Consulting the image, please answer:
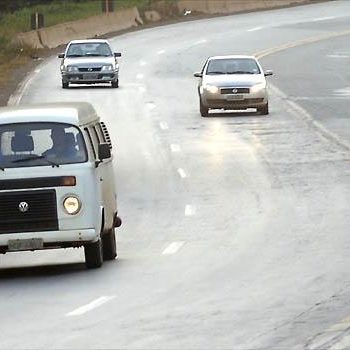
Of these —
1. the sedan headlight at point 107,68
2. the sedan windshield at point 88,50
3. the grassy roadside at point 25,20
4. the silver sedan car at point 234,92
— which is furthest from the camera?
the grassy roadside at point 25,20

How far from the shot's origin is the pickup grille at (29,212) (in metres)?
17.2

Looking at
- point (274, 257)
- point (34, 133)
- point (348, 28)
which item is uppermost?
point (34, 133)

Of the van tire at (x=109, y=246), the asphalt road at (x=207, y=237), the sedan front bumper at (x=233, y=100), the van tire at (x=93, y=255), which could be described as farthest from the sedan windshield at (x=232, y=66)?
the van tire at (x=93, y=255)

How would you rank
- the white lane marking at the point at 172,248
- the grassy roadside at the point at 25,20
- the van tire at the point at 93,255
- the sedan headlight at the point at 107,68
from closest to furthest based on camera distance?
the van tire at the point at 93,255 → the white lane marking at the point at 172,248 → the sedan headlight at the point at 107,68 → the grassy roadside at the point at 25,20

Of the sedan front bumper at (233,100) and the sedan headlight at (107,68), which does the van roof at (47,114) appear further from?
the sedan headlight at (107,68)

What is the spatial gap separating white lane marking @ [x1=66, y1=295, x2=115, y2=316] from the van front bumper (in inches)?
91.2

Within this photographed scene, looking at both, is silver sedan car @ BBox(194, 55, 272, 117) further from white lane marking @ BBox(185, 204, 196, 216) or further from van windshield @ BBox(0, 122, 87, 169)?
van windshield @ BBox(0, 122, 87, 169)

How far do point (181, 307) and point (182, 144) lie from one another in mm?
22921

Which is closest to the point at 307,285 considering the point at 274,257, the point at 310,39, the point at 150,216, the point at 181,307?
the point at 181,307

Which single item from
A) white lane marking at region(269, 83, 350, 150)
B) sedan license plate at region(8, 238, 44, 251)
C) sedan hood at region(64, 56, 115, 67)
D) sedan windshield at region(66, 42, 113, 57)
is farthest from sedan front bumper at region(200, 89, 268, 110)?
sedan license plate at region(8, 238, 44, 251)

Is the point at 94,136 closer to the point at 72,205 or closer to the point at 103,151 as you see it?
the point at 103,151

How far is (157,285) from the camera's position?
16.0 meters

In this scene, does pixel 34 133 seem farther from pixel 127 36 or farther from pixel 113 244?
pixel 127 36

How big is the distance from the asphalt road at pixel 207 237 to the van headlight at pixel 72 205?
723mm
